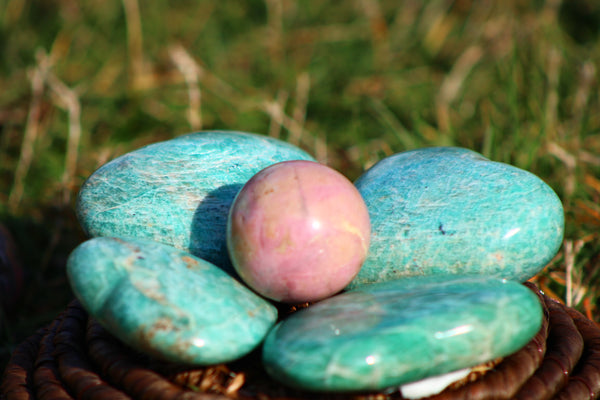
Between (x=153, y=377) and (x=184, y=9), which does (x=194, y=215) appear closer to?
(x=153, y=377)

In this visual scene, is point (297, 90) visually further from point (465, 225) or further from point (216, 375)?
point (216, 375)

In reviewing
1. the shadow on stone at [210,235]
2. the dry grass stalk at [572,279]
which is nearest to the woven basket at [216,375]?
the shadow on stone at [210,235]

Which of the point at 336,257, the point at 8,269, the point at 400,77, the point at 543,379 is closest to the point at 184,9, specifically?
the point at 400,77

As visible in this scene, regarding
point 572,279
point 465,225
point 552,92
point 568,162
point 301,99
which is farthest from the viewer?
point 301,99

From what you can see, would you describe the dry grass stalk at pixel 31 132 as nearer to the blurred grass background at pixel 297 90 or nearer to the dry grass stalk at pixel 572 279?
the blurred grass background at pixel 297 90

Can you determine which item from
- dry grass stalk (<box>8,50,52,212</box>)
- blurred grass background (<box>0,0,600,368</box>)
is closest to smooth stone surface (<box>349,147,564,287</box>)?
blurred grass background (<box>0,0,600,368</box>)

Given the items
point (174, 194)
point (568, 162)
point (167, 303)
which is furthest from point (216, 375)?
point (568, 162)
